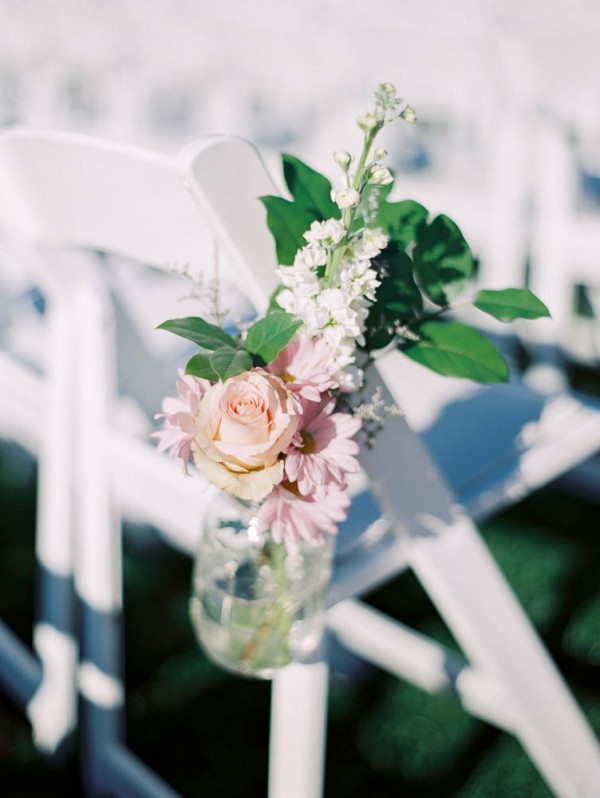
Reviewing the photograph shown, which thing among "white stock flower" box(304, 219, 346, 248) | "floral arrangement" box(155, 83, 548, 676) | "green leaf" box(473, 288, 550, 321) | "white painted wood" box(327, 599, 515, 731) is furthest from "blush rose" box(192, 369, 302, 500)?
"white painted wood" box(327, 599, 515, 731)

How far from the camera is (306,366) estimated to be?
722 mm

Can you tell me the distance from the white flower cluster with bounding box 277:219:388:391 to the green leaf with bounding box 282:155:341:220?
0.08m

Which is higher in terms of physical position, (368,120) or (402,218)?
(368,120)

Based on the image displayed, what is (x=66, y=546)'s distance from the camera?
1350 mm

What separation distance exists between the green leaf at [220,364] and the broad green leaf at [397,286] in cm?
16

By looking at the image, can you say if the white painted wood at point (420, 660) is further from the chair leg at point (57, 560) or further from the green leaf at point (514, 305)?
the green leaf at point (514, 305)

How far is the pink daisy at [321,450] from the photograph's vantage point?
70cm

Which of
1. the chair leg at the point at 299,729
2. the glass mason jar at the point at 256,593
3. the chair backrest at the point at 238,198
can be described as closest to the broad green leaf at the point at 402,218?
the chair backrest at the point at 238,198

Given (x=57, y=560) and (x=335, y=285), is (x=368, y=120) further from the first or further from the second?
(x=57, y=560)

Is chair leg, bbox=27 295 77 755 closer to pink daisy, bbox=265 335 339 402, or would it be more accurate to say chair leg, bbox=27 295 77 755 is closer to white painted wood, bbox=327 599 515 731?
white painted wood, bbox=327 599 515 731

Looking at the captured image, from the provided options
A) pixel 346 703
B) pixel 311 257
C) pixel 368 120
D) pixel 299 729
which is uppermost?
pixel 368 120

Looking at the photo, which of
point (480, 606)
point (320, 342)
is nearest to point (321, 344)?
point (320, 342)

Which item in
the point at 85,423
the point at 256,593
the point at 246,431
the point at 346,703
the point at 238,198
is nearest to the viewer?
the point at 246,431

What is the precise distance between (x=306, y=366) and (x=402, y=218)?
0.20m
